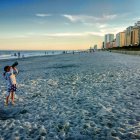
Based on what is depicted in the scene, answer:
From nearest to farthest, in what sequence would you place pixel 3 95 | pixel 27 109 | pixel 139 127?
pixel 139 127 < pixel 27 109 < pixel 3 95

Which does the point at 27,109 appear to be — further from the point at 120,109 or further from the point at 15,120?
the point at 120,109

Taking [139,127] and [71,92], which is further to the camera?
[71,92]

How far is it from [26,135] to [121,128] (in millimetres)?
2720

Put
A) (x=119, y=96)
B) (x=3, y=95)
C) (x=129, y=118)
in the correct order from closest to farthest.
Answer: (x=129, y=118) < (x=119, y=96) < (x=3, y=95)

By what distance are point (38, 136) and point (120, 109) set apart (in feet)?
12.1

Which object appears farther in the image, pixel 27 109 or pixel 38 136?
pixel 27 109

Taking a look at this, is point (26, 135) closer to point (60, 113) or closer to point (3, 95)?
point (60, 113)

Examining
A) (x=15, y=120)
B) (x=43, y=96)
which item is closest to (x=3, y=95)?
(x=43, y=96)

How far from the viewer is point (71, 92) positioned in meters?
12.7

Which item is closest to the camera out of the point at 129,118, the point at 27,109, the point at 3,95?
the point at 129,118

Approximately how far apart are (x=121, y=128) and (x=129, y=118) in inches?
40.5

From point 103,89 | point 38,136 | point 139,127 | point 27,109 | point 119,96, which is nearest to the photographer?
point 38,136

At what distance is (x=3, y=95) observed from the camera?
479 inches

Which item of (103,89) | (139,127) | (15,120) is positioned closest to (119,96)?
(103,89)
